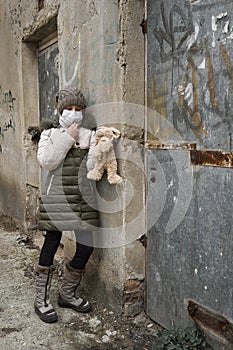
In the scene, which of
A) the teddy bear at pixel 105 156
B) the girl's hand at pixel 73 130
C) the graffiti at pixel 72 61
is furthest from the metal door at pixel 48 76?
the teddy bear at pixel 105 156

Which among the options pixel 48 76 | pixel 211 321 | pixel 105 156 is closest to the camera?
pixel 211 321

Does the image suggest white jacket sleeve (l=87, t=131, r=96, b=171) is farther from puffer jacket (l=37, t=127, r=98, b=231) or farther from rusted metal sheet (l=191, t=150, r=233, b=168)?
rusted metal sheet (l=191, t=150, r=233, b=168)

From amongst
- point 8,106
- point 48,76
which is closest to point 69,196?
point 48,76

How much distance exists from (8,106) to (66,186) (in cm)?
290

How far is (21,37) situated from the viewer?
15.4 ft

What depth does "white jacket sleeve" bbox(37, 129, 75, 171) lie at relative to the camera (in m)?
2.77

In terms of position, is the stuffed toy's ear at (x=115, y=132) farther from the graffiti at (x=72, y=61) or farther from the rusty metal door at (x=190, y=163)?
the graffiti at (x=72, y=61)

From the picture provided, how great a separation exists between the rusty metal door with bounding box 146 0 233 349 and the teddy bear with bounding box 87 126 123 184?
0.80 ft

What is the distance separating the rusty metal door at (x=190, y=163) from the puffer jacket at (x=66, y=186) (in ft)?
1.49

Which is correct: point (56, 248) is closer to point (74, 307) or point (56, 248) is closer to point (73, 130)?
point (74, 307)

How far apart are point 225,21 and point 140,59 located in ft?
2.56

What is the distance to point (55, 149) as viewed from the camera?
2770 mm

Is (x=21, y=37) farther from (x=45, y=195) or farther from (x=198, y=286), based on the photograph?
(x=198, y=286)

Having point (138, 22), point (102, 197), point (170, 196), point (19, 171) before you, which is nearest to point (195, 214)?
point (170, 196)
